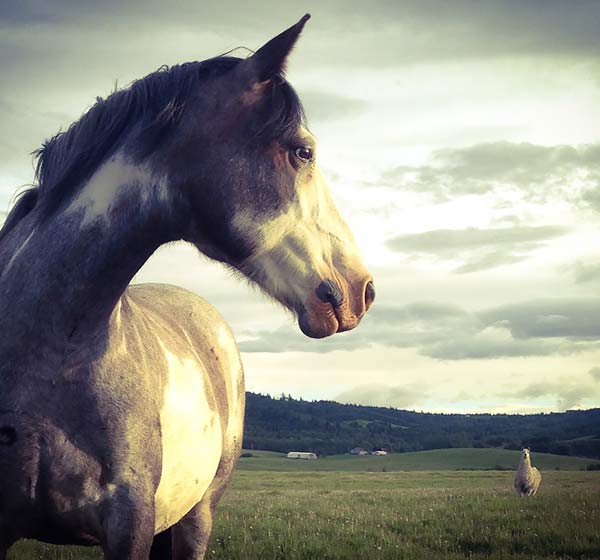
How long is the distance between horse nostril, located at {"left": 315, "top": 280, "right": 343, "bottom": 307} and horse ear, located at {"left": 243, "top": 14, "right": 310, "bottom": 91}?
114 cm

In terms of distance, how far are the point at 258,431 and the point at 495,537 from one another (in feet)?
586

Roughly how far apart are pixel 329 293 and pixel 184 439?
166 cm

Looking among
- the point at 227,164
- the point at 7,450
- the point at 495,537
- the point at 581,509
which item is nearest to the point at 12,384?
the point at 7,450

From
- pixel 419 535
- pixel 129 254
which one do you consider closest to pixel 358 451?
pixel 419 535

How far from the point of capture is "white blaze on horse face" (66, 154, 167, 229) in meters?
3.65

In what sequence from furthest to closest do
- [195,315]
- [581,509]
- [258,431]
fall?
[258,431] < [581,509] < [195,315]

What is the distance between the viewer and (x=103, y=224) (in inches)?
144

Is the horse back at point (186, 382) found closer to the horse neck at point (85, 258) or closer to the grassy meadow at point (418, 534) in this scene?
the horse neck at point (85, 258)

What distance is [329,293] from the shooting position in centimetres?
360

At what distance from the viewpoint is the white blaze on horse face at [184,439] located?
4.37 m

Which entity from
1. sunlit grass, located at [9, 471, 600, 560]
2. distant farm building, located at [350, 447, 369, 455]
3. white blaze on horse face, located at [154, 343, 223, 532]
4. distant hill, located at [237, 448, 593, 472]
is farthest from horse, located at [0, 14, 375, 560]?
distant farm building, located at [350, 447, 369, 455]

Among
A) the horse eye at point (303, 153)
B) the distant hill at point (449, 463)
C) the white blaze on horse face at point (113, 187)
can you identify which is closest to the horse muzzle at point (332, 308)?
the horse eye at point (303, 153)

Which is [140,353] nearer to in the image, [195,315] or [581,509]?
[195,315]

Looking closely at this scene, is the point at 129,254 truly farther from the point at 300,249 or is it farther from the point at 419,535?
the point at 419,535
